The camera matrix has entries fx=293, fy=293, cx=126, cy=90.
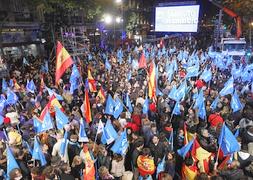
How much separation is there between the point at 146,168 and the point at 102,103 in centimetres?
448

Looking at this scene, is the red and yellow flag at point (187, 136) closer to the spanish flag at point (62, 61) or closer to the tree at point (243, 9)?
the spanish flag at point (62, 61)

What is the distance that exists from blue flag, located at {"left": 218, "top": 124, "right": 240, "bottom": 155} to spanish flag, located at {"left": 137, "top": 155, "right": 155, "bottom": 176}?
1.62 m

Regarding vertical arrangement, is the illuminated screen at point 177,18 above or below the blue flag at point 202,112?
above

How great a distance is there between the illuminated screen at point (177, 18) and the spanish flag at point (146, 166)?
23301 millimetres

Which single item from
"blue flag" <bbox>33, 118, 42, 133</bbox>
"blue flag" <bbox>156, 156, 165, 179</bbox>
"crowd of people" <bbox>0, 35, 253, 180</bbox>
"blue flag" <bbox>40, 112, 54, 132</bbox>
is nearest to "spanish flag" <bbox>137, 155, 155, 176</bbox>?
"crowd of people" <bbox>0, 35, 253, 180</bbox>

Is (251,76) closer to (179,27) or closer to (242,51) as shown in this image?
(242,51)

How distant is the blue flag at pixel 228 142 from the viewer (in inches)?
249

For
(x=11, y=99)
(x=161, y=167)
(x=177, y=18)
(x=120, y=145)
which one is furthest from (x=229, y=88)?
(x=177, y=18)

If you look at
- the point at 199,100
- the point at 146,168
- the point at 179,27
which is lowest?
the point at 146,168

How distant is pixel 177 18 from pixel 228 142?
2434 centimetres

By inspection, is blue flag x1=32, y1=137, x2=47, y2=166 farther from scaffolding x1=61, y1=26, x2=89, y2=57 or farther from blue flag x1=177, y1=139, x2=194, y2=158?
scaffolding x1=61, y1=26, x2=89, y2=57

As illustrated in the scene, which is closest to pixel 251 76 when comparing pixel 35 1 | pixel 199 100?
pixel 199 100

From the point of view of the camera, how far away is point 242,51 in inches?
977

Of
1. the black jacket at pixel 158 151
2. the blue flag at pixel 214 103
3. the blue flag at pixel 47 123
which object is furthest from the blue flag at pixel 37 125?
the blue flag at pixel 214 103
